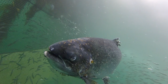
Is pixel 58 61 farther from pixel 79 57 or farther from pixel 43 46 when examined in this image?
pixel 43 46

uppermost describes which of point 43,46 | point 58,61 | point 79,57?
point 43,46

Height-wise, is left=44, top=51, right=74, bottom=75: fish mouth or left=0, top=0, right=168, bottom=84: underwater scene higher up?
left=0, top=0, right=168, bottom=84: underwater scene

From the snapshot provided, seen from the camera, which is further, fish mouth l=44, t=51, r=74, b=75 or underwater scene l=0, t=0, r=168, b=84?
underwater scene l=0, t=0, r=168, b=84

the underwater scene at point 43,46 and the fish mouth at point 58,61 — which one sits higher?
the underwater scene at point 43,46

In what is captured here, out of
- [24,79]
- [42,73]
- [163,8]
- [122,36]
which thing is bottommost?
[24,79]

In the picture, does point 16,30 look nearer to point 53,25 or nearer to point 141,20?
point 53,25

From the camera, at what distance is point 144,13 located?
33.2 metres

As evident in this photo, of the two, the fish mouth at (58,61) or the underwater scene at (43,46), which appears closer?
the fish mouth at (58,61)

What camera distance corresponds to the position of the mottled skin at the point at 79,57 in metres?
2.12

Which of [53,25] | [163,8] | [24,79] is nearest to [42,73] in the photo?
[24,79]

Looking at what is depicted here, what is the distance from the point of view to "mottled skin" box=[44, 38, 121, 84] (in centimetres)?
212

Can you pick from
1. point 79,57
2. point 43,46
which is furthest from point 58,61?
point 43,46

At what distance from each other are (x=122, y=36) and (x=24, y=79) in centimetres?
5336

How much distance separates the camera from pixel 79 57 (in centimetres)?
234
